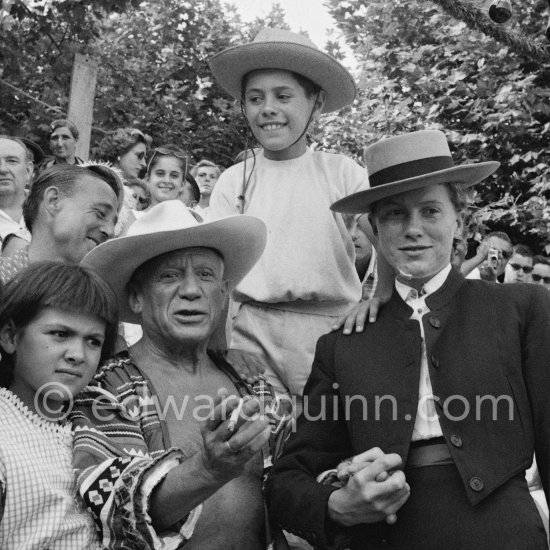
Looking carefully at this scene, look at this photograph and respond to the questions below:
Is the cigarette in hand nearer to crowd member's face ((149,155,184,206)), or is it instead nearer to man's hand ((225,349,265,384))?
man's hand ((225,349,265,384))

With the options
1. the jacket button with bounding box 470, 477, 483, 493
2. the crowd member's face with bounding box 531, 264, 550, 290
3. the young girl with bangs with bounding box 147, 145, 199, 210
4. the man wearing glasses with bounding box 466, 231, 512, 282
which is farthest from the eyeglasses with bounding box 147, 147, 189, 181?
the jacket button with bounding box 470, 477, 483, 493

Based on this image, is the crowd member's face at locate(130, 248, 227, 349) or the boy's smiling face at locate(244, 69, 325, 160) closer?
the crowd member's face at locate(130, 248, 227, 349)

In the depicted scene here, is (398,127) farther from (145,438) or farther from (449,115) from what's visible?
(145,438)

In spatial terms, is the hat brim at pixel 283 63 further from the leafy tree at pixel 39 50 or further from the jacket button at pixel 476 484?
the leafy tree at pixel 39 50

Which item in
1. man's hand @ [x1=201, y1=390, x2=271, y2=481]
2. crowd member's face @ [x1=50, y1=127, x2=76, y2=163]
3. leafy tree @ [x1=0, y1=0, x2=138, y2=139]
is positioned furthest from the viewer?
leafy tree @ [x1=0, y1=0, x2=138, y2=139]

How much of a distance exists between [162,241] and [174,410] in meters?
0.64

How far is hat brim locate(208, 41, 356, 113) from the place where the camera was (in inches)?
150

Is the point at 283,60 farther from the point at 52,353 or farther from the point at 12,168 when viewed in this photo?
the point at 12,168

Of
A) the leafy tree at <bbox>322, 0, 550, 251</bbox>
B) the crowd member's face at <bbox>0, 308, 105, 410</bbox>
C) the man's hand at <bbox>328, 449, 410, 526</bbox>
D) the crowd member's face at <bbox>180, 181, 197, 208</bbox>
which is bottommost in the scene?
the man's hand at <bbox>328, 449, 410, 526</bbox>

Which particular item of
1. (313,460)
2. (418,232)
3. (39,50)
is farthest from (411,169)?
(39,50)

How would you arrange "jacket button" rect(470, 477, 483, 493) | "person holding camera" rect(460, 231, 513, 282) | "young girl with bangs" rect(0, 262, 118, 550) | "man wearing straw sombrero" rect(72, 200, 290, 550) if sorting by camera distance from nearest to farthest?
"man wearing straw sombrero" rect(72, 200, 290, 550), "young girl with bangs" rect(0, 262, 118, 550), "jacket button" rect(470, 477, 483, 493), "person holding camera" rect(460, 231, 513, 282)

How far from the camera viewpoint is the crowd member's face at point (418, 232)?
2.95 metres

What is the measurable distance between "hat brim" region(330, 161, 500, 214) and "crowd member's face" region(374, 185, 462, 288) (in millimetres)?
41

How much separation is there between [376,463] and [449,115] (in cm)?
1066
